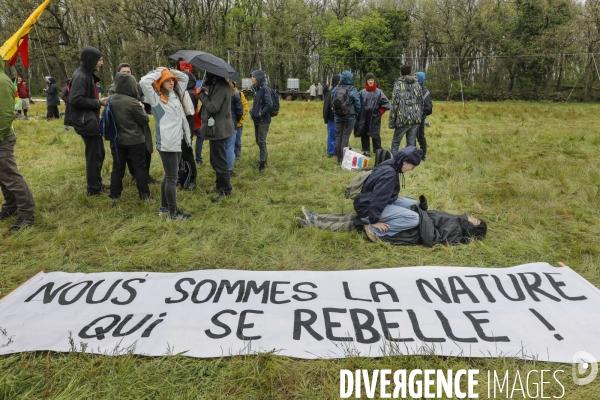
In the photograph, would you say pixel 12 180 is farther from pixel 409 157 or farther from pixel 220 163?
pixel 409 157

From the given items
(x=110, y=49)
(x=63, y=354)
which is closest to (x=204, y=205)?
(x=63, y=354)

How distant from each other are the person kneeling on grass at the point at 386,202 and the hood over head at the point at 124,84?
333 centimetres

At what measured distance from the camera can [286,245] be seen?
185 inches

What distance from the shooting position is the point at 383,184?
453cm

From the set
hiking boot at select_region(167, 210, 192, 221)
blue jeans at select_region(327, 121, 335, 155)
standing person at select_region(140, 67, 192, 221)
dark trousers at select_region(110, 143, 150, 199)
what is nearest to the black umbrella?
standing person at select_region(140, 67, 192, 221)

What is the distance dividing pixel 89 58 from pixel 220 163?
7.20ft

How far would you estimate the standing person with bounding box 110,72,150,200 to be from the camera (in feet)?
17.9

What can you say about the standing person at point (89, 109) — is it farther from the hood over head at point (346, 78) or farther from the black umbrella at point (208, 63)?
the hood over head at point (346, 78)

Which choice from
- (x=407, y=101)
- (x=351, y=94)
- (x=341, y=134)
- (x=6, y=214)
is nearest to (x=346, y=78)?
(x=351, y=94)

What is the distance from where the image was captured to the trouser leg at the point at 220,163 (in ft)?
19.7

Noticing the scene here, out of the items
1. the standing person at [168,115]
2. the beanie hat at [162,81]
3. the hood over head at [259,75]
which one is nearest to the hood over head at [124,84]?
the standing person at [168,115]

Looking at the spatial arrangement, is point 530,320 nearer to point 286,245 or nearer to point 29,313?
point 286,245

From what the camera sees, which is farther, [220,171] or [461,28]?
[461,28]

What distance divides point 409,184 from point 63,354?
5882 millimetres
